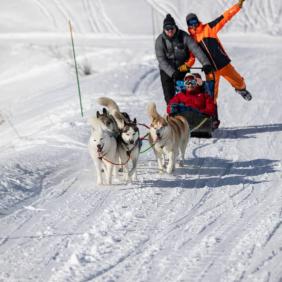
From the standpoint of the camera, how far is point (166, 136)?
21.9 feet

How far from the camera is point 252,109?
32.9ft

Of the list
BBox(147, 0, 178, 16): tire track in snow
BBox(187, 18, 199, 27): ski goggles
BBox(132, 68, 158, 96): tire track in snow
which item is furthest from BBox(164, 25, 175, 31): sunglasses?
BBox(147, 0, 178, 16): tire track in snow

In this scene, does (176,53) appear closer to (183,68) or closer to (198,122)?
(183,68)

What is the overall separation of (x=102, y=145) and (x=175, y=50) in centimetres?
299

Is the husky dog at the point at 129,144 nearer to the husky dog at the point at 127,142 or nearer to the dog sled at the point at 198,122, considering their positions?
the husky dog at the point at 127,142

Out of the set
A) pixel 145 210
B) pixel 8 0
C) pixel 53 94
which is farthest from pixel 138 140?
pixel 8 0

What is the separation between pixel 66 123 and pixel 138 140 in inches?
112

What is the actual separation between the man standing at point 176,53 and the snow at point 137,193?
3.15 feet

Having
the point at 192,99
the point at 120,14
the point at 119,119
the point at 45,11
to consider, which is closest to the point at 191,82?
the point at 192,99

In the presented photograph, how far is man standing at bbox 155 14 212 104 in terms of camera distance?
8.49 m

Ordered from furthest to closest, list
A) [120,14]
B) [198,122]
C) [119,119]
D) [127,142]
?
[120,14], [198,122], [119,119], [127,142]

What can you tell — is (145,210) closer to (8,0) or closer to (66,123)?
(66,123)

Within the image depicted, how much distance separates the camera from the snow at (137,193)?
4.55 m

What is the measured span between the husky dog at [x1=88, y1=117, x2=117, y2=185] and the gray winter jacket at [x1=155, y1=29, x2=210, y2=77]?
245 cm
